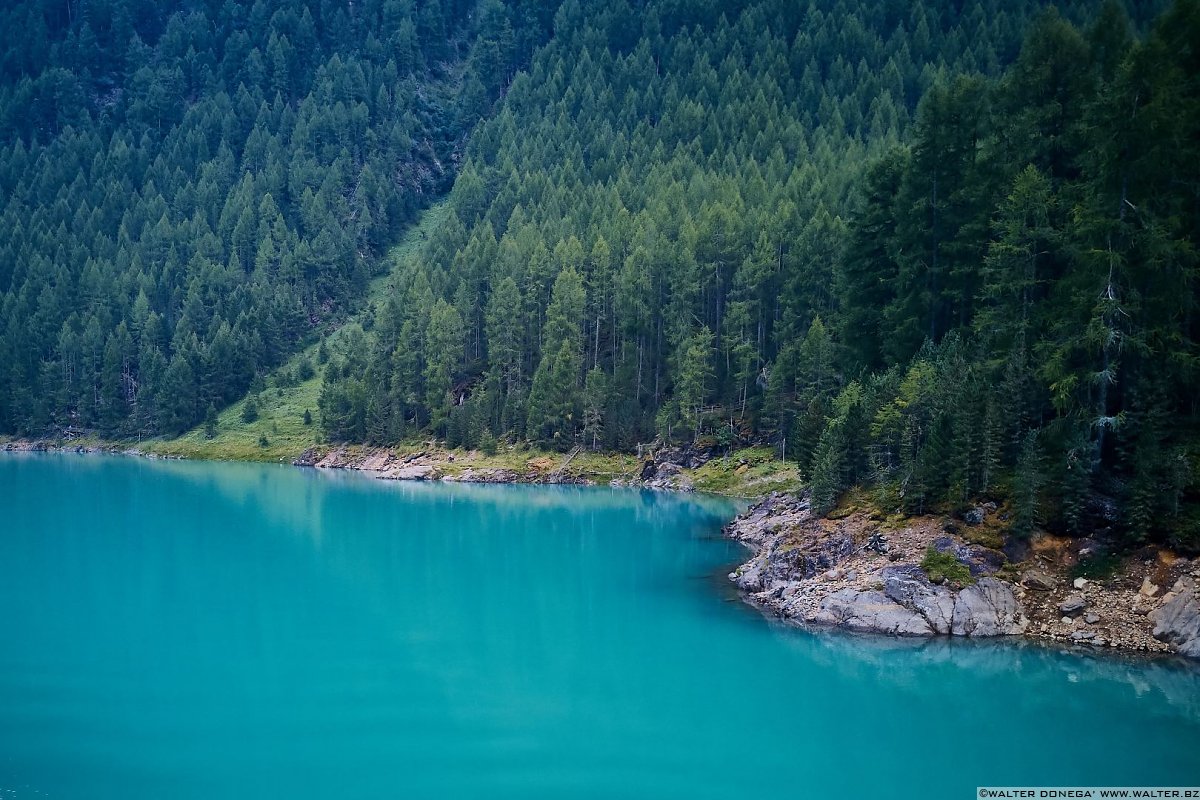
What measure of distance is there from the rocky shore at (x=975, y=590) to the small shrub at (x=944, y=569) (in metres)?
0.04

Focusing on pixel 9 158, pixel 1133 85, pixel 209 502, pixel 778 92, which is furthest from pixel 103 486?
pixel 9 158

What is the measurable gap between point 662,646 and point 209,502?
5226 cm

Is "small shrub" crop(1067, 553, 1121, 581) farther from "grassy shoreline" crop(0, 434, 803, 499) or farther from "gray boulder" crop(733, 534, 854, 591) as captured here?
"grassy shoreline" crop(0, 434, 803, 499)

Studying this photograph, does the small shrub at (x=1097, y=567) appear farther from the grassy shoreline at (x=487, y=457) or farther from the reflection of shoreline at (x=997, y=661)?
the grassy shoreline at (x=487, y=457)

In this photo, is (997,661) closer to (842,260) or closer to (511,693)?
(511,693)

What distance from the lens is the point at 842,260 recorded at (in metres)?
58.6

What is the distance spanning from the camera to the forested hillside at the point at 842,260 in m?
33.3

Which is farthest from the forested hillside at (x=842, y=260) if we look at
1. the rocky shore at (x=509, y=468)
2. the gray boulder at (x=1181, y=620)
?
the rocky shore at (x=509, y=468)

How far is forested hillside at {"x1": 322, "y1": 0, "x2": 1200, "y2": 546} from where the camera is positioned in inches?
1312

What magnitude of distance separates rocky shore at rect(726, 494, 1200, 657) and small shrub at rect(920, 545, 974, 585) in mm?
44

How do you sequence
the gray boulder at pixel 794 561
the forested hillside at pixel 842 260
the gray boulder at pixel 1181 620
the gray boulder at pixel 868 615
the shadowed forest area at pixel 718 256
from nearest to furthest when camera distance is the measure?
the gray boulder at pixel 1181 620, the gray boulder at pixel 868 615, the forested hillside at pixel 842 260, the shadowed forest area at pixel 718 256, the gray boulder at pixel 794 561

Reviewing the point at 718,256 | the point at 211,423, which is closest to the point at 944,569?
the point at 718,256

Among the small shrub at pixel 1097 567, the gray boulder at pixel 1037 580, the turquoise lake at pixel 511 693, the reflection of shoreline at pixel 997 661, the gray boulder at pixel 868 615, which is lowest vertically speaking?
the turquoise lake at pixel 511 693

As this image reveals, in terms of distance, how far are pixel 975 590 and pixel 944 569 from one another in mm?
1197
